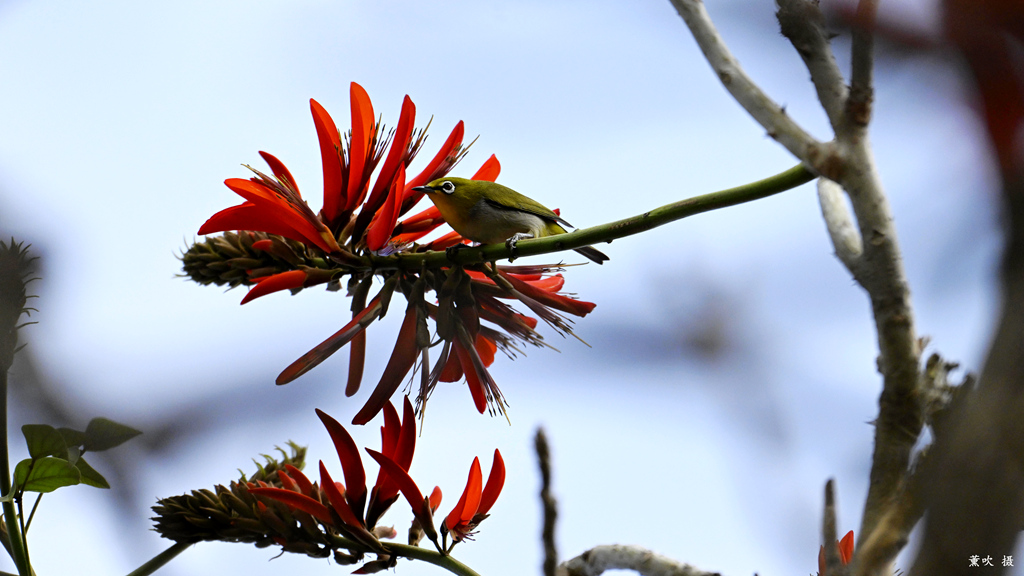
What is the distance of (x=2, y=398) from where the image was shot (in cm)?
59

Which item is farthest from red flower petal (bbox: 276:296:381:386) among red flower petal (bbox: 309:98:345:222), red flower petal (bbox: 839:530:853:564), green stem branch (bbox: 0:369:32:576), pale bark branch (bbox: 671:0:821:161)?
red flower petal (bbox: 839:530:853:564)

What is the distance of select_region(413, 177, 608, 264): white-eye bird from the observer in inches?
28.0

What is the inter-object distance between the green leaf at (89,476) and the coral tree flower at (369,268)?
6.5 inches

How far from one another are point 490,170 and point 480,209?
10 centimetres

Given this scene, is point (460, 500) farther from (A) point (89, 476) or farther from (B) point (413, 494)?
(A) point (89, 476)

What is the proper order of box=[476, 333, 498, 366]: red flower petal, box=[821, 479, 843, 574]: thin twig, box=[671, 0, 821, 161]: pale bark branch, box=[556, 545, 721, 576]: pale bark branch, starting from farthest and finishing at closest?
box=[476, 333, 498, 366]: red flower petal
box=[556, 545, 721, 576]: pale bark branch
box=[671, 0, 821, 161]: pale bark branch
box=[821, 479, 843, 574]: thin twig

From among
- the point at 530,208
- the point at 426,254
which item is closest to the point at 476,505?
the point at 426,254

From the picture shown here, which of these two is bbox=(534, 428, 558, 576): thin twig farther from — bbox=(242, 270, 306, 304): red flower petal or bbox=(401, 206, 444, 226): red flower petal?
bbox=(401, 206, 444, 226): red flower petal

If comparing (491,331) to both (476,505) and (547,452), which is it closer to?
(476,505)

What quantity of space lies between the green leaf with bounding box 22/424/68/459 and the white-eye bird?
1.24 feet

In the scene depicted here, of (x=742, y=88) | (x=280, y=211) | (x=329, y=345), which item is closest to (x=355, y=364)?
(x=329, y=345)

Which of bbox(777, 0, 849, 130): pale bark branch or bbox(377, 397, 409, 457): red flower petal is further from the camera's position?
bbox(377, 397, 409, 457): red flower petal

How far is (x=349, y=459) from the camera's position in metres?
0.62

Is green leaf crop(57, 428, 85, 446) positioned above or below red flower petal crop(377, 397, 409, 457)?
below
